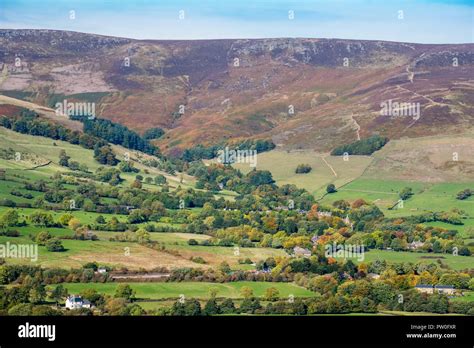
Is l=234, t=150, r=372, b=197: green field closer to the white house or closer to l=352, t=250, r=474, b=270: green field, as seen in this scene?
l=352, t=250, r=474, b=270: green field

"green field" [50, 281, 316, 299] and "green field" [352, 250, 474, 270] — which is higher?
"green field" [50, 281, 316, 299]

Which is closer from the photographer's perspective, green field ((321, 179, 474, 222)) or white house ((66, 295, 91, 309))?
white house ((66, 295, 91, 309))

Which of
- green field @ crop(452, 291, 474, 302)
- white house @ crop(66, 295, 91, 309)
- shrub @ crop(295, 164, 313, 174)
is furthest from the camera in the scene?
shrub @ crop(295, 164, 313, 174)

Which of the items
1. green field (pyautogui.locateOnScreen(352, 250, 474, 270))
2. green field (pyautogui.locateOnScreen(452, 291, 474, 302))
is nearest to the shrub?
green field (pyautogui.locateOnScreen(352, 250, 474, 270))

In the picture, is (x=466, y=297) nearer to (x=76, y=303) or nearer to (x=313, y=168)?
(x=76, y=303)

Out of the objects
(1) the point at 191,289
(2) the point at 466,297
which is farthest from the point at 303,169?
(1) the point at 191,289
